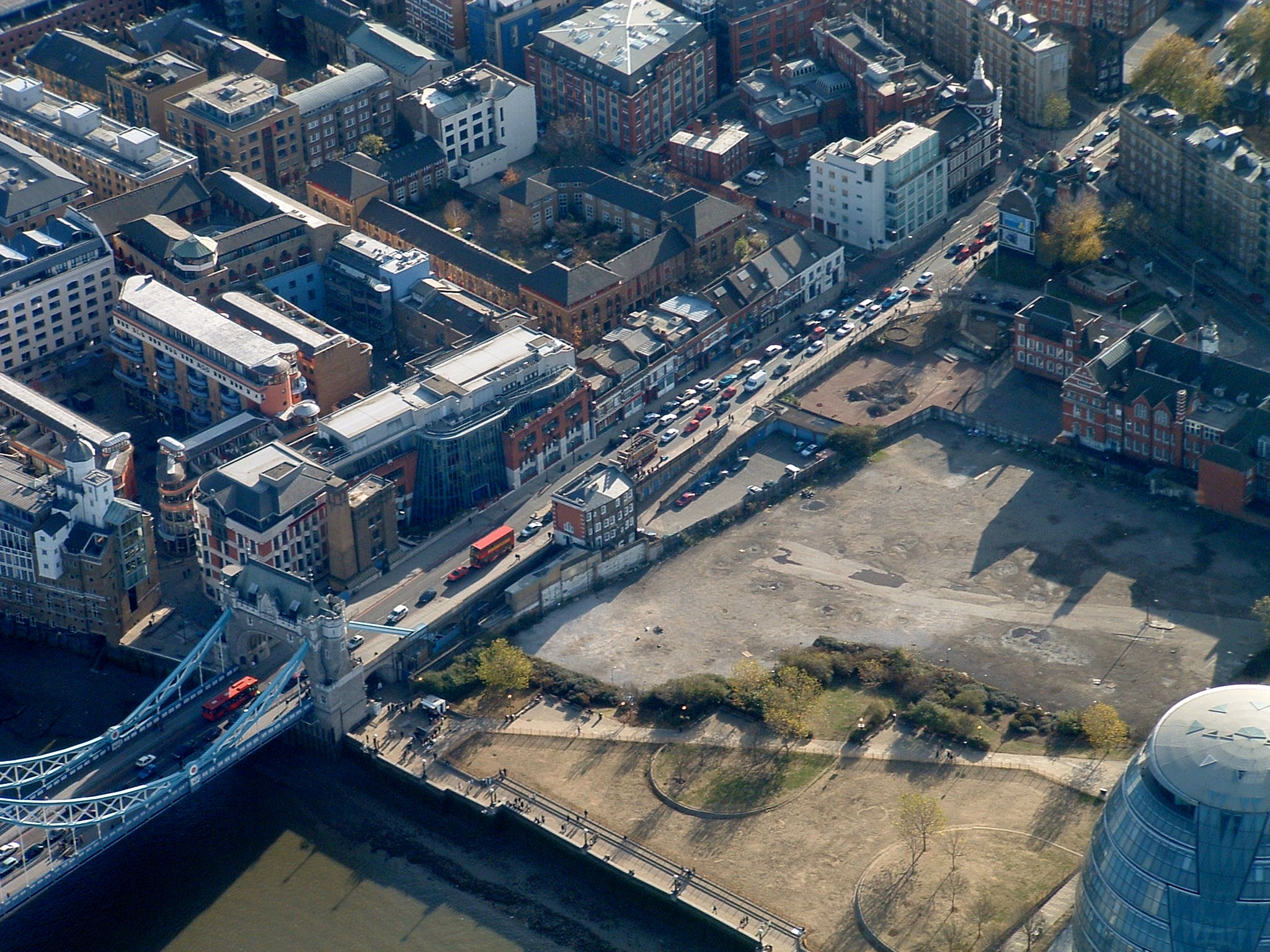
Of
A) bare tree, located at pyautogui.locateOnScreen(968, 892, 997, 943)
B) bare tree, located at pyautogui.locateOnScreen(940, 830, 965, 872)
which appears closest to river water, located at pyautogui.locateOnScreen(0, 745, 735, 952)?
bare tree, located at pyautogui.locateOnScreen(940, 830, 965, 872)

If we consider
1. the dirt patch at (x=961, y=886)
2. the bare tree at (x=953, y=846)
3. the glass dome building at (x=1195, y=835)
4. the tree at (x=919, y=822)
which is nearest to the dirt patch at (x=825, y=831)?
the dirt patch at (x=961, y=886)

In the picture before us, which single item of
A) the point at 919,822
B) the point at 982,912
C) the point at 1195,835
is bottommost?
the point at 982,912

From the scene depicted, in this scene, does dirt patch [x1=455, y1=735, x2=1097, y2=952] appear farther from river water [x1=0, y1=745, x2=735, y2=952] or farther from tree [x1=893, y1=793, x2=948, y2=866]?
river water [x1=0, y1=745, x2=735, y2=952]

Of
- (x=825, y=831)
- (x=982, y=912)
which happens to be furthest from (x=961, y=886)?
(x=825, y=831)

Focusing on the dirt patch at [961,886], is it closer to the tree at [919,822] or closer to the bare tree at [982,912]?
the bare tree at [982,912]

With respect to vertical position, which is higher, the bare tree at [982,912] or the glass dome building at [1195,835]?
the glass dome building at [1195,835]

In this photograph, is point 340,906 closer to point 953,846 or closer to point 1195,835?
point 953,846
